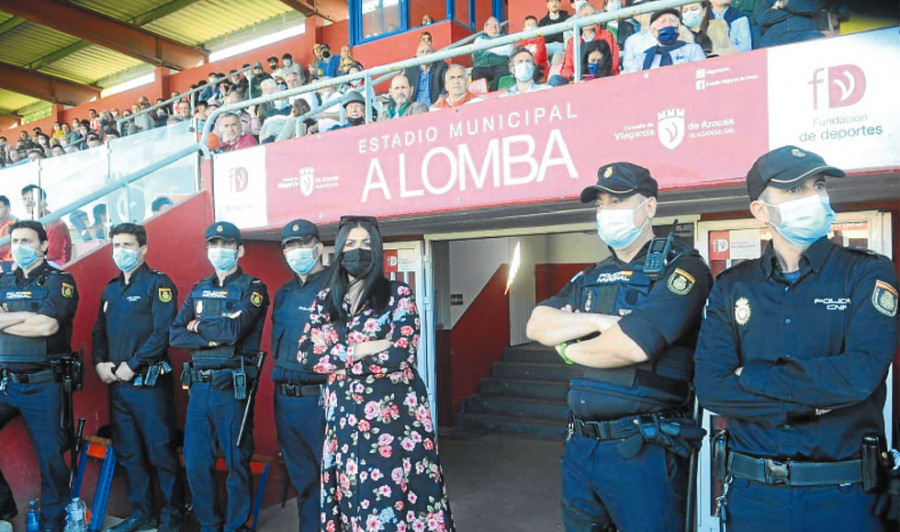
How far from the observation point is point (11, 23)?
1592cm

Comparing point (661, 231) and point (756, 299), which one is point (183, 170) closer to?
point (661, 231)

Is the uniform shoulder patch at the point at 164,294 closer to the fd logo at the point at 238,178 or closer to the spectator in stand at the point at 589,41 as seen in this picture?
the fd logo at the point at 238,178

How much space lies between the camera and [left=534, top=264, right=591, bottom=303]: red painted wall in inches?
379

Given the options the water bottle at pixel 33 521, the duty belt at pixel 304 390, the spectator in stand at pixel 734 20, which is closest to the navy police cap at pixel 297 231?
the duty belt at pixel 304 390

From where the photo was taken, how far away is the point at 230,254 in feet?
13.7

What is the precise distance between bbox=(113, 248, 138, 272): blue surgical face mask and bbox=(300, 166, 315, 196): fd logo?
1.22 meters

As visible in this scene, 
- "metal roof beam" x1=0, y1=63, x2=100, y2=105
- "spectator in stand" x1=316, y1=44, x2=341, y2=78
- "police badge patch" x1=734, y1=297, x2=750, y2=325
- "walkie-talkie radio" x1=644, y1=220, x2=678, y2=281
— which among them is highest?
"metal roof beam" x1=0, y1=63, x2=100, y2=105

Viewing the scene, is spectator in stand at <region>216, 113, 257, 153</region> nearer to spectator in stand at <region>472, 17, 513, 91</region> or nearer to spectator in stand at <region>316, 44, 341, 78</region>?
spectator in stand at <region>472, 17, 513, 91</region>

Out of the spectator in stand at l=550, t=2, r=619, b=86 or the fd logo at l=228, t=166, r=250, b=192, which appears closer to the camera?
the spectator in stand at l=550, t=2, r=619, b=86

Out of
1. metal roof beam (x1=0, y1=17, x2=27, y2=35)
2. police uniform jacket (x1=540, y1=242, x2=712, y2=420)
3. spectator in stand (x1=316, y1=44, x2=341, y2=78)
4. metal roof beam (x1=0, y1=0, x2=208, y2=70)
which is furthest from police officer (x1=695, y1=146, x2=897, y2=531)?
metal roof beam (x1=0, y1=17, x2=27, y2=35)

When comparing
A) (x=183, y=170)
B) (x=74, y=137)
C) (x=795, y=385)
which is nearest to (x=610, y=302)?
(x=795, y=385)

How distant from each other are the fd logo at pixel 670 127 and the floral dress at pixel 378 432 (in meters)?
1.49

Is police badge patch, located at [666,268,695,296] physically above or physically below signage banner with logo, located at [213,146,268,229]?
below

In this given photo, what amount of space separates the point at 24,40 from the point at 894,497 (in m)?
20.8
